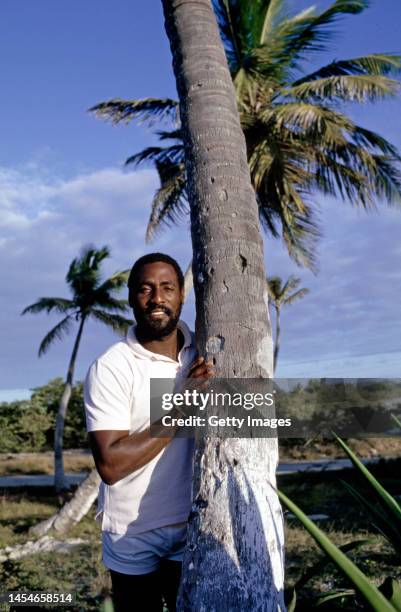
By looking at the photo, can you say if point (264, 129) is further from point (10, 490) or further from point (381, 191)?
point (10, 490)

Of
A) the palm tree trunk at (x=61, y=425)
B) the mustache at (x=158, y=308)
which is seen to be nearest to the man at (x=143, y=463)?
the mustache at (x=158, y=308)

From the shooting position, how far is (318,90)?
491 inches

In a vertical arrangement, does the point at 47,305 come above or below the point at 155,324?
above

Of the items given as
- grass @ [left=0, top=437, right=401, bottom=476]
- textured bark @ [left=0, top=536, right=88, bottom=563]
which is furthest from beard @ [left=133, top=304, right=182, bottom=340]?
grass @ [left=0, top=437, right=401, bottom=476]

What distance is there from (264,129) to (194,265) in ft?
36.3

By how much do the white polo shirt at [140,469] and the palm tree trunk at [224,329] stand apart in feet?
0.63

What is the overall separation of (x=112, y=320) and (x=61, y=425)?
14.4ft

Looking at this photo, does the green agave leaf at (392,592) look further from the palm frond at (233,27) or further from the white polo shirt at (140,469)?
the palm frond at (233,27)

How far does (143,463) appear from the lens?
2354mm

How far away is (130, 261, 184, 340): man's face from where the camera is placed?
262 cm

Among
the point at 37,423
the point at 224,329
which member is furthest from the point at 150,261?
the point at 37,423

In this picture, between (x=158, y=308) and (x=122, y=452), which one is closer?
(x=122, y=452)

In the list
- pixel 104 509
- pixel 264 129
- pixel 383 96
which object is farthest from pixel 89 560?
pixel 383 96

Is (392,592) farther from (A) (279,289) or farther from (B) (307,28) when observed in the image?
(A) (279,289)
